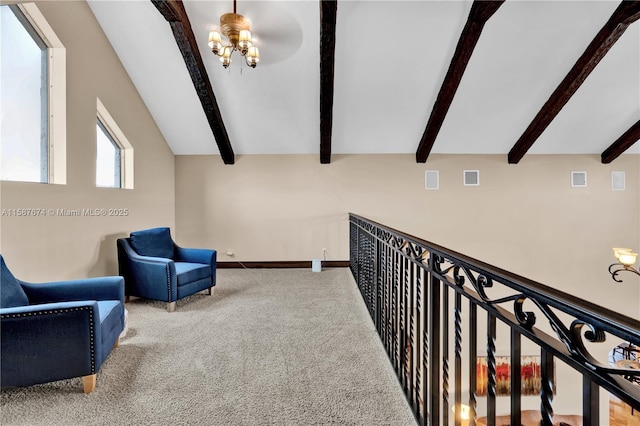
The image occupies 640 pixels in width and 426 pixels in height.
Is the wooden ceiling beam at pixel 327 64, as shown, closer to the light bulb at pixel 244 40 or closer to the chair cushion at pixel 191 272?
the light bulb at pixel 244 40

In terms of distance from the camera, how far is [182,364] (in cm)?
224

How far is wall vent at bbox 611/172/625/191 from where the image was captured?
18.7 feet

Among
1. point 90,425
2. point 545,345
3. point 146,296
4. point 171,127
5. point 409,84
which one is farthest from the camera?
point 171,127

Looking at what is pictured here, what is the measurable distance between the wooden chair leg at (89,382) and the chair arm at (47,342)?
1.4 inches

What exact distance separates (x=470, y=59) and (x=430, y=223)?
9.20 ft

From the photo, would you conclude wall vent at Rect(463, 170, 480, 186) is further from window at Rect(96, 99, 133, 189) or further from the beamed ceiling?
window at Rect(96, 99, 133, 189)

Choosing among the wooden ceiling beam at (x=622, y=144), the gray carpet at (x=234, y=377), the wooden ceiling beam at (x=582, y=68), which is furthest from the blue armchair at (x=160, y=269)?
the wooden ceiling beam at (x=622, y=144)

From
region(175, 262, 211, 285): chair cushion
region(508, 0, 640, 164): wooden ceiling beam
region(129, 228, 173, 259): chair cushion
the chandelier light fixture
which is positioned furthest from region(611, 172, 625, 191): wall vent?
region(129, 228, 173, 259): chair cushion

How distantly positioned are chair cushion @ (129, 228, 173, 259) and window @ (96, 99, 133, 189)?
83cm

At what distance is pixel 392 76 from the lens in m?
4.17

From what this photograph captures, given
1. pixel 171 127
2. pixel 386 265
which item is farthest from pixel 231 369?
pixel 171 127

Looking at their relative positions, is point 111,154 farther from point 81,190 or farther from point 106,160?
point 81,190

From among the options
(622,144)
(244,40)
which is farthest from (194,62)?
(622,144)

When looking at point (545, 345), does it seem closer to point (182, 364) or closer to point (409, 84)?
point (182, 364)
